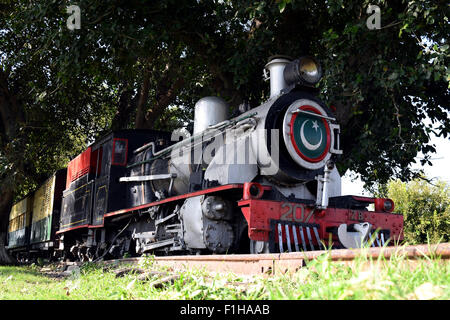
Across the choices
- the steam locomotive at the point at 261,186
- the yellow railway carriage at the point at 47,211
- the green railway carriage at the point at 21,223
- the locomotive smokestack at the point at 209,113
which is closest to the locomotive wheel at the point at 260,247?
the steam locomotive at the point at 261,186

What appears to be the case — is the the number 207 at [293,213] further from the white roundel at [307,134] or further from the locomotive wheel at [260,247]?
the white roundel at [307,134]

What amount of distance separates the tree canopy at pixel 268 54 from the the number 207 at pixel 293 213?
2659mm

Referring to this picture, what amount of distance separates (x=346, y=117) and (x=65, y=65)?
566 cm

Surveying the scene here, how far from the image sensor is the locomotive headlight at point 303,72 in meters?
6.37

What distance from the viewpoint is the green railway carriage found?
17625 mm

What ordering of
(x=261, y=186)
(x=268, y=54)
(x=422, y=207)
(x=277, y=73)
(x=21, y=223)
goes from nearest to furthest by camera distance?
1. (x=261, y=186)
2. (x=277, y=73)
3. (x=268, y=54)
4. (x=21, y=223)
5. (x=422, y=207)

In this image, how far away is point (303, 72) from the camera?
6.39m

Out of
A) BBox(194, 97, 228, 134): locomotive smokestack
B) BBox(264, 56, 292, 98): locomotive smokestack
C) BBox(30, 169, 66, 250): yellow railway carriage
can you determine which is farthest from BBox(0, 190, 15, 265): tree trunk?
BBox(264, 56, 292, 98): locomotive smokestack

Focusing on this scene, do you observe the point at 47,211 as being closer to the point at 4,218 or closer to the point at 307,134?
the point at 4,218

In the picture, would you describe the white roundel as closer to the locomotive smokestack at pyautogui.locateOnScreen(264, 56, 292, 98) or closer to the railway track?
the locomotive smokestack at pyautogui.locateOnScreen(264, 56, 292, 98)

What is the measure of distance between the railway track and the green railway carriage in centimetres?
1316

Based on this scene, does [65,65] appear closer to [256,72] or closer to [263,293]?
[256,72]

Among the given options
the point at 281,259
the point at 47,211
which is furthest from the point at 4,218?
the point at 281,259

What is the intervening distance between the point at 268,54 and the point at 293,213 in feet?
18.2
